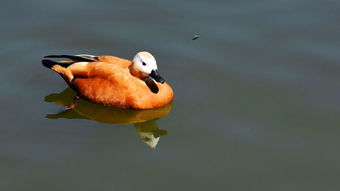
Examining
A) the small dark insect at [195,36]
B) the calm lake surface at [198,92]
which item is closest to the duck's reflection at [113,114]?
the calm lake surface at [198,92]

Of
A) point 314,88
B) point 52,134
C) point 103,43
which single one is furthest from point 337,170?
point 103,43

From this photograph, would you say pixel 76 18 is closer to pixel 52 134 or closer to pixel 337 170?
pixel 52 134

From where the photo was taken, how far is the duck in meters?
8.17

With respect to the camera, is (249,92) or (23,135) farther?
(249,92)

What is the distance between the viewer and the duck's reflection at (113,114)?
26.3 ft

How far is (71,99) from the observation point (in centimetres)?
867

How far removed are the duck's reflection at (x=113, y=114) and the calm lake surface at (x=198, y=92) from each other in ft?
0.09

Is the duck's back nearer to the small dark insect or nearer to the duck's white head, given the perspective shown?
the duck's white head

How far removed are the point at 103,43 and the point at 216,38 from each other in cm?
202

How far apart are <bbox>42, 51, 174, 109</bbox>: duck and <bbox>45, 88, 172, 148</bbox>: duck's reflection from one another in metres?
0.09

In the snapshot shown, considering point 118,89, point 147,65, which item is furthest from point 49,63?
point 147,65

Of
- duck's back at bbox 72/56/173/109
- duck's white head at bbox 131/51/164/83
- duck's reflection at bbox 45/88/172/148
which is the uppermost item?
duck's white head at bbox 131/51/164/83

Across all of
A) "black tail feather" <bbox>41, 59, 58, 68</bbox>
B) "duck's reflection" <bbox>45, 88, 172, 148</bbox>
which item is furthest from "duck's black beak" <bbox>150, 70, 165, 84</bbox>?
"black tail feather" <bbox>41, 59, 58, 68</bbox>

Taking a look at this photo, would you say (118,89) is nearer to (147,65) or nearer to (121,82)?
(121,82)
